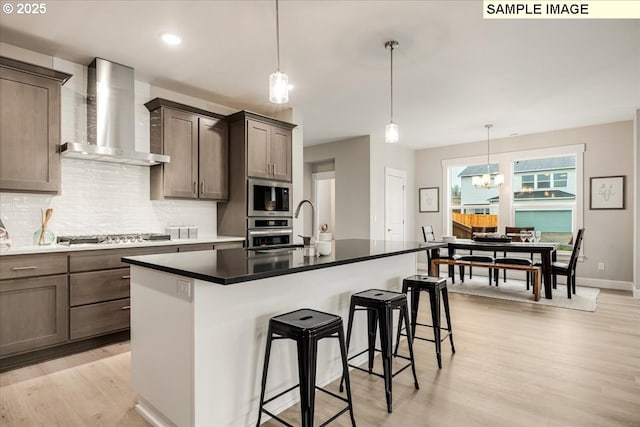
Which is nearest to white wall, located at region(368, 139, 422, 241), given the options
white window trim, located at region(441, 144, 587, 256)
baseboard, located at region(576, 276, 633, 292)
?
white window trim, located at region(441, 144, 587, 256)

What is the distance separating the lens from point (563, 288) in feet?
→ 18.0

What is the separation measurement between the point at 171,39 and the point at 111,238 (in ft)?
6.26

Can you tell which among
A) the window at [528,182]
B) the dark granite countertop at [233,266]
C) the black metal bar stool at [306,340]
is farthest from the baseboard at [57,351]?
the window at [528,182]

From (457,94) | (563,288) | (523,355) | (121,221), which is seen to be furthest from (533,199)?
(121,221)

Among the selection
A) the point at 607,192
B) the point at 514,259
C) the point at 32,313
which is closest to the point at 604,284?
the point at 607,192

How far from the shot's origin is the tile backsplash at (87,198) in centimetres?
306

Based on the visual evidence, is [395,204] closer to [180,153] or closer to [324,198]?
[324,198]

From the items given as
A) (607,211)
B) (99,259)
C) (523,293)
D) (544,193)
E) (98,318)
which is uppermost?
(544,193)

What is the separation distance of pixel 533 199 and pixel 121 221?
667cm

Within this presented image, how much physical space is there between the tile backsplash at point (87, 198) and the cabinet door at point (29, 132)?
27 centimetres

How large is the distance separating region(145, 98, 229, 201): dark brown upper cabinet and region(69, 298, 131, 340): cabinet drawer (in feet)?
4.06

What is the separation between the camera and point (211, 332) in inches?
65.7

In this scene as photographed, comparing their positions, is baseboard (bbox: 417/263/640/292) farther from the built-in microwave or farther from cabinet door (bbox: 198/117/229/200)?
cabinet door (bbox: 198/117/229/200)

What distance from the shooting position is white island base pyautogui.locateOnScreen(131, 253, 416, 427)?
5.36 ft
